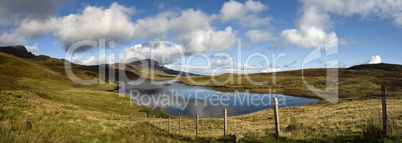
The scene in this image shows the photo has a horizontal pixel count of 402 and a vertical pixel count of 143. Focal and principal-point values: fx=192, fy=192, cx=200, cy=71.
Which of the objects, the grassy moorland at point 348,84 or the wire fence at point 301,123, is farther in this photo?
the grassy moorland at point 348,84

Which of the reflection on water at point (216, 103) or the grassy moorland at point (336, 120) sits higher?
the grassy moorland at point (336, 120)

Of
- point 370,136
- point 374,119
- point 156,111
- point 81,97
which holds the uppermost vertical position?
point 374,119

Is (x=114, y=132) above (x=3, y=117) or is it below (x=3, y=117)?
below

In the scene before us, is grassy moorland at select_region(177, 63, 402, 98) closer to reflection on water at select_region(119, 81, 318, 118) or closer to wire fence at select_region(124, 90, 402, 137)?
reflection on water at select_region(119, 81, 318, 118)

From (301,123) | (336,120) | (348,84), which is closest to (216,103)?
(336,120)

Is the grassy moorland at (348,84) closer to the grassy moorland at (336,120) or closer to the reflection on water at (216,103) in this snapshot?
the grassy moorland at (336,120)

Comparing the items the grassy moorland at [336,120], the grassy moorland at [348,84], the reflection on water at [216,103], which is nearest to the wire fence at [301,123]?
the grassy moorland at [336,120]

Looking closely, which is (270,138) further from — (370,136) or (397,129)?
(397,129)

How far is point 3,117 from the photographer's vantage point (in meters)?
12.0

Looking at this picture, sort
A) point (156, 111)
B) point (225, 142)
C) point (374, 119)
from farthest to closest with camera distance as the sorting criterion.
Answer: point (156, 111) → point (225, 142) → point (374, 119)

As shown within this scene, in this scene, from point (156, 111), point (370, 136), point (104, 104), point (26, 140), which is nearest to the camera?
point (26, 140)

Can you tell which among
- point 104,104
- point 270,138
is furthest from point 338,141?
point 104,104

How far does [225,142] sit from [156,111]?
43792 millimetres

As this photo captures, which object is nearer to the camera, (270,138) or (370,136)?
(370,136)
